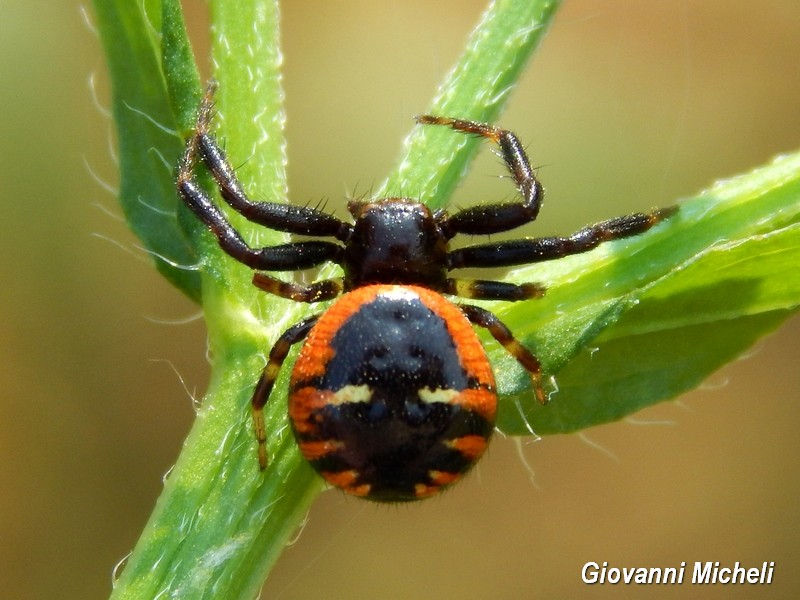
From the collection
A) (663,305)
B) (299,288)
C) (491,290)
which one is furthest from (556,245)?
(299,288)

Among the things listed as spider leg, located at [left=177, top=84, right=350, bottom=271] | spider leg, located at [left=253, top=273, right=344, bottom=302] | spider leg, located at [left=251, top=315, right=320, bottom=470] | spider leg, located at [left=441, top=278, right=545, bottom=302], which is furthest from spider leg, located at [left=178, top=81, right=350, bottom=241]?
spider leg, located at [left=441, top=278, right=545, bottom=302]

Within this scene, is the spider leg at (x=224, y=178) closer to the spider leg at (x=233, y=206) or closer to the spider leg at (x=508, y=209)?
the spider leg at (x=233, y=206)

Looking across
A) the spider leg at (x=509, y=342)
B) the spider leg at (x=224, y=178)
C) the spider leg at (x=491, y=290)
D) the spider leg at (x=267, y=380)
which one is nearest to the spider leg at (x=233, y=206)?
the spider leg at (x=224, y=178)

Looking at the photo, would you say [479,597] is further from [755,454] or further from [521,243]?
[521,243]

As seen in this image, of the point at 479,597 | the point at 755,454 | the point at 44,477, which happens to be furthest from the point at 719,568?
the point at 44,477

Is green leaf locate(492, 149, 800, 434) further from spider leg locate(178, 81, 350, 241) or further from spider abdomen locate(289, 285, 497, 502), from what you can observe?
spider leg locate(178, 81, 350, 241)

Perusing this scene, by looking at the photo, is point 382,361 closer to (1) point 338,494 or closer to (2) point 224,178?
(2) point 224,178
